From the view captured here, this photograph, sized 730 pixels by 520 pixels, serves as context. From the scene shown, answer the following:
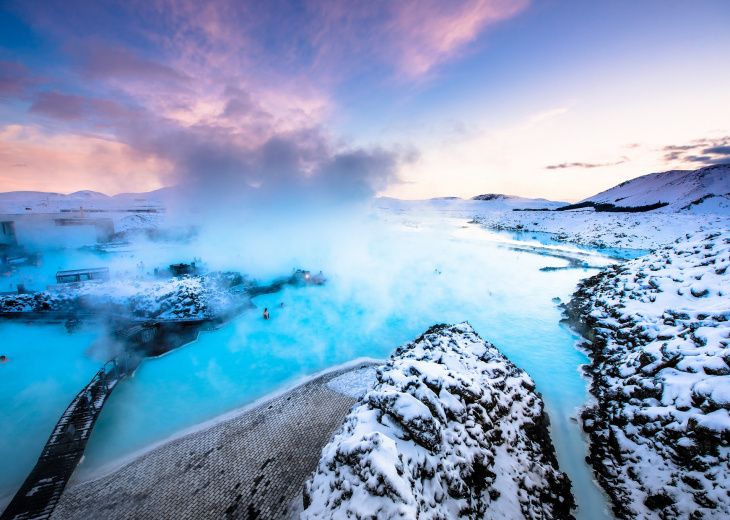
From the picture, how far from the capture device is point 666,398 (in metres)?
8.20

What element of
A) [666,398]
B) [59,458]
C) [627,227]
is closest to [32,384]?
[59,458]

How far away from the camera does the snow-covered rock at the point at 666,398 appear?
651 centimetres

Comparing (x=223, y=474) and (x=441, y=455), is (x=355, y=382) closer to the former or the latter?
(x=223, y=474)

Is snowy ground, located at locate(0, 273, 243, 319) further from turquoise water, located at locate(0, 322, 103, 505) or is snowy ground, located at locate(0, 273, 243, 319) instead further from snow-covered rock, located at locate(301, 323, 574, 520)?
snow-covered rock, located at locate(301, 323, 574, 520)

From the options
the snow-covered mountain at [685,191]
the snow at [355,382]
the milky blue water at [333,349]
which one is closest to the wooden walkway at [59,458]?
the milky blue water at [333,349]

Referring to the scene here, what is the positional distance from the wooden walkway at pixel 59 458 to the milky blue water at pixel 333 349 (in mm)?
642

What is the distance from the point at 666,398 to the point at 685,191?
89865 millimetres

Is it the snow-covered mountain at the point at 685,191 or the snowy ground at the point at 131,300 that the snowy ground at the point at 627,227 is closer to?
the snow-covered mountain at the point at 685,191

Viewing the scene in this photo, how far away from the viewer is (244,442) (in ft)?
29.1

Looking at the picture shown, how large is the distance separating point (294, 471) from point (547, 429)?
9067mm

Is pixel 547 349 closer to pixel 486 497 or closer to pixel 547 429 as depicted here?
pixel 547 429

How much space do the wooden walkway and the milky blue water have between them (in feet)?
2.11

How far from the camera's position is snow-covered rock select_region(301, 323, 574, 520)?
5.38m

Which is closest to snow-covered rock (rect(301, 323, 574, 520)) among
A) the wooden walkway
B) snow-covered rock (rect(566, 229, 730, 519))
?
snow-covered rock (rect(566, 229, 730, 519))
